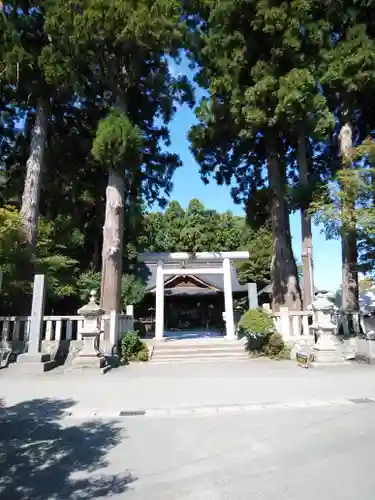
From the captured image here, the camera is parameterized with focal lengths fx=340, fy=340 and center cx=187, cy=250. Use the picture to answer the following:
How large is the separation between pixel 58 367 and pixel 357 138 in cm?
1186

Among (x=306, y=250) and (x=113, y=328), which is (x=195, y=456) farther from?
(x=306, y=250)

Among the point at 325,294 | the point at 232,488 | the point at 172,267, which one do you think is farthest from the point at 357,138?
the point at 232,488

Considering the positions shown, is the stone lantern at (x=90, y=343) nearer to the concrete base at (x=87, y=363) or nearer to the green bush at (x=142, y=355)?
the concrete base at (x=87, y=363)

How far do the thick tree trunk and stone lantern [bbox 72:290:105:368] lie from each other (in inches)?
80.7

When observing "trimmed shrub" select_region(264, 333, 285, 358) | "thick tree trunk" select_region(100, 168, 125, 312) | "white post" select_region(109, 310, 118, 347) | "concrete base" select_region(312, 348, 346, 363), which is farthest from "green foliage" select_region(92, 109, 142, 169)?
"concrete base" select_region(312, 348, 346, 363)

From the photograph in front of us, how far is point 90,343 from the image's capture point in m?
7.92

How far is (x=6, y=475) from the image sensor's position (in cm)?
267

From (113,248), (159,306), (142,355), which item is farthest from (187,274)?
(142,355)

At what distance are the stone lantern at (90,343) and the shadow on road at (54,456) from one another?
3082 millimetres

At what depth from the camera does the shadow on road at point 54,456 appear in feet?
7.98

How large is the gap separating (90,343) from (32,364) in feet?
4.37

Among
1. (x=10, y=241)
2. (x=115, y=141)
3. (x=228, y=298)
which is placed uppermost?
(x=115, y=141)

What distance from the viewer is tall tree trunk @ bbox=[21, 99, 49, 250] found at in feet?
35.1

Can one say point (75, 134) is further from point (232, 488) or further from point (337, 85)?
point (232, 488)
